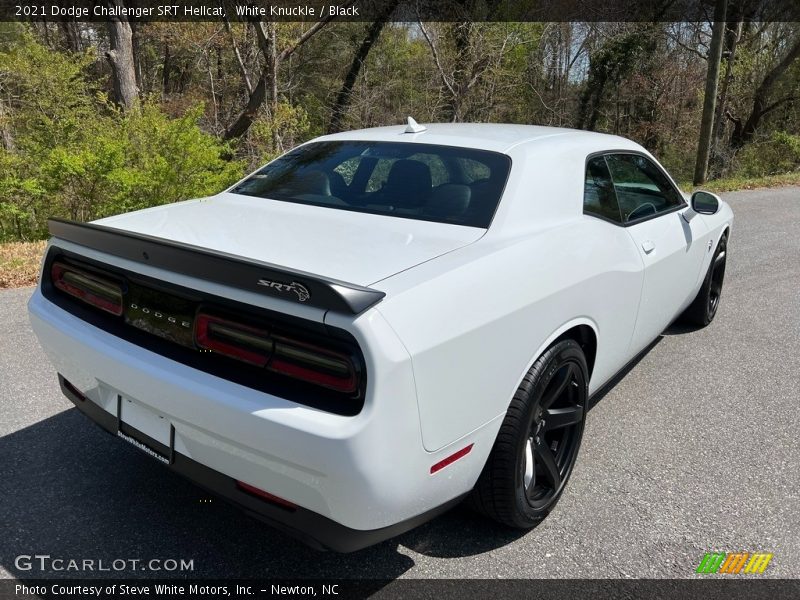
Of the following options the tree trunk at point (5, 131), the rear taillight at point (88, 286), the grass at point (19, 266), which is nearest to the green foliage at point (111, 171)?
the grass at point (19, 266)

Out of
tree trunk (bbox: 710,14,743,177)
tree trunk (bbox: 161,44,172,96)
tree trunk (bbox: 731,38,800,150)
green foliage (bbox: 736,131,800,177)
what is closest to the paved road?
tree trunk (bbox: 710,14,743,177)

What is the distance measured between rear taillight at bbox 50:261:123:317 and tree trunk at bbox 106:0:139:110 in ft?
40.9

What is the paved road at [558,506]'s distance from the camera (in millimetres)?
2273

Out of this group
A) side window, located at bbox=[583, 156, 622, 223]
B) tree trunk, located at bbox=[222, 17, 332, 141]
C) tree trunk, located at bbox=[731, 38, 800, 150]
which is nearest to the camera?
side window, located at bbox=[583, 156, 622, 223]

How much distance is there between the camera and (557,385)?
2.50 m

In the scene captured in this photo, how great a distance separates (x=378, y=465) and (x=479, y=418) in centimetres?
45

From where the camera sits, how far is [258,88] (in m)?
16.5

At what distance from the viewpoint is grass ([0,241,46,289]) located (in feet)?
18.1

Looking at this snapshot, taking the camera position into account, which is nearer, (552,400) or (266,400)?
(266,400)

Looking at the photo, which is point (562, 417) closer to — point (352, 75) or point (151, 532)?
point (151, 532)

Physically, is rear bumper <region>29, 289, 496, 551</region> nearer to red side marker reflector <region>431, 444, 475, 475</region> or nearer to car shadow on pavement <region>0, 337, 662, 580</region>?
red side marker reflector <region>431, 444, 475, 475</region>

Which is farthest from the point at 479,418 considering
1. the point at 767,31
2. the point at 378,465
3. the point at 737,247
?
the point at 767,31

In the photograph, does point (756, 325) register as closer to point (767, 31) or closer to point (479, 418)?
point (479, 418)

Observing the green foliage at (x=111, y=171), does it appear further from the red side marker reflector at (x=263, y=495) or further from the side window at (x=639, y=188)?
the red side marker reflector at (x=263, y=495)
